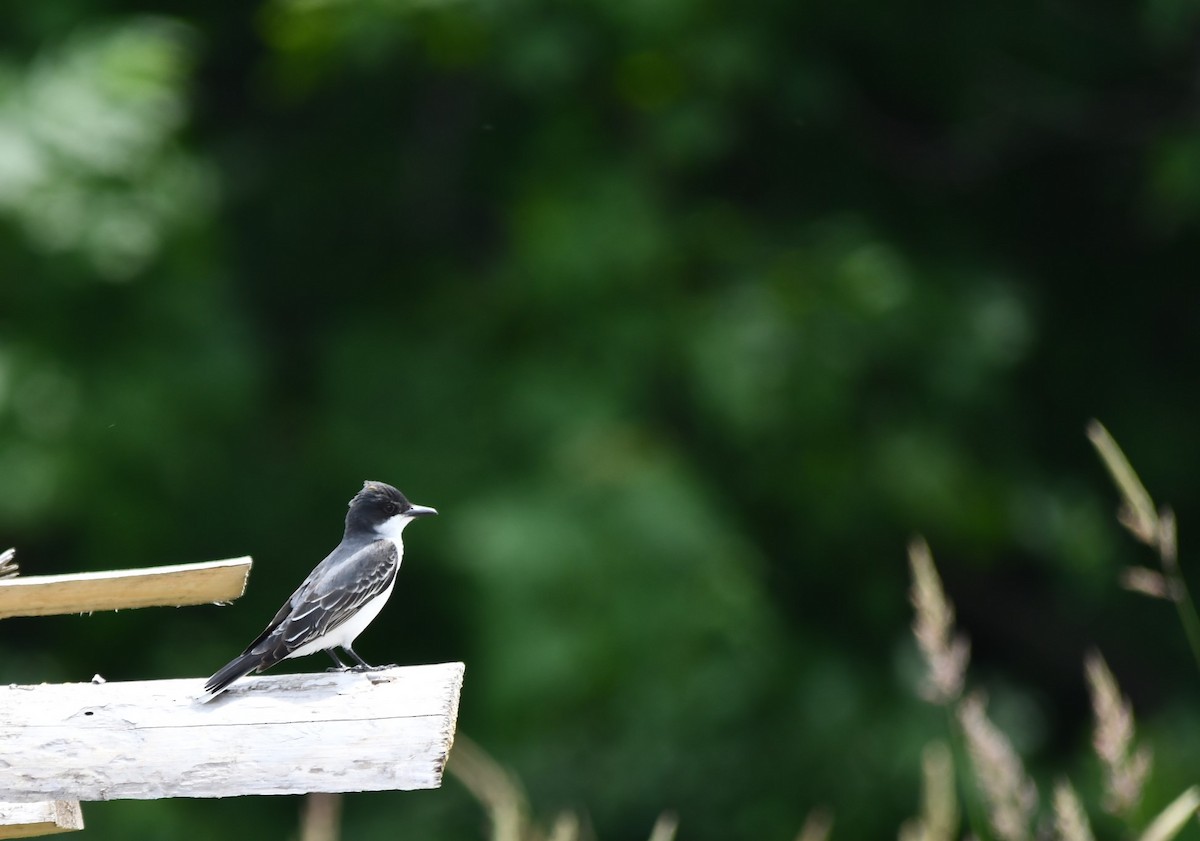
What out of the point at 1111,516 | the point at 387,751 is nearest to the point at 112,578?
the point at 387,751

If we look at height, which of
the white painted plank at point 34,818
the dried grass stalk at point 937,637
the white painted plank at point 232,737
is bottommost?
the dried grass stalk at point 937,637

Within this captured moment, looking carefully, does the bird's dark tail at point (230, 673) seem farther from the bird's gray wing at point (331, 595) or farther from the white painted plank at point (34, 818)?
the white painted plank at point (34, 818)

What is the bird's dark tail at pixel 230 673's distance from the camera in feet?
6.79

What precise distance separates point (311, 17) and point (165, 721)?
246 inches

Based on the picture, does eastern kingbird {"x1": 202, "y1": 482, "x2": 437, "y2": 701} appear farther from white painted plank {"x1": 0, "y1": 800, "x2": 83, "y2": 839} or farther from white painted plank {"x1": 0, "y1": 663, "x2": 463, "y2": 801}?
white painted plank {"x1": 0, "y1": 800, "x2": 83, "y2": 839}

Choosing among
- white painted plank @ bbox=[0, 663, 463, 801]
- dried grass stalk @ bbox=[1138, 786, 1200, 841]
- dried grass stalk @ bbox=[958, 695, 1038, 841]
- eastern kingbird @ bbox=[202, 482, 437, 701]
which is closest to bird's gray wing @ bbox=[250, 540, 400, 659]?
eastern kingbird @ bbox=[202, 482, 437, 701]

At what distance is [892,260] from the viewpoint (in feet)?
26.8

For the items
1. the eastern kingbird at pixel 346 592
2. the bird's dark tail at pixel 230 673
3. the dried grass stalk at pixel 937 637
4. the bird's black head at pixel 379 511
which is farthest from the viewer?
the bird's black head at pixel 379 511

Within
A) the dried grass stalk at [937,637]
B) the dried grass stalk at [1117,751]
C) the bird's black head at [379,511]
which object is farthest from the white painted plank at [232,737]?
the dried grass stalk at [1117,751]

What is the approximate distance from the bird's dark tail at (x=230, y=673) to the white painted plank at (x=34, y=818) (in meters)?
0.22

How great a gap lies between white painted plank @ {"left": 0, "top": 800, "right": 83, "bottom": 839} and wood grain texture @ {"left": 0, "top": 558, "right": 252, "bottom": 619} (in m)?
0.25

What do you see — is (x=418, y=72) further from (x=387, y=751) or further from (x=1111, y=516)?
(x=387, y=751)

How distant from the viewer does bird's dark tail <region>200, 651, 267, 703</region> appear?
207cm

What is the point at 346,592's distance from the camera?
2.56m
